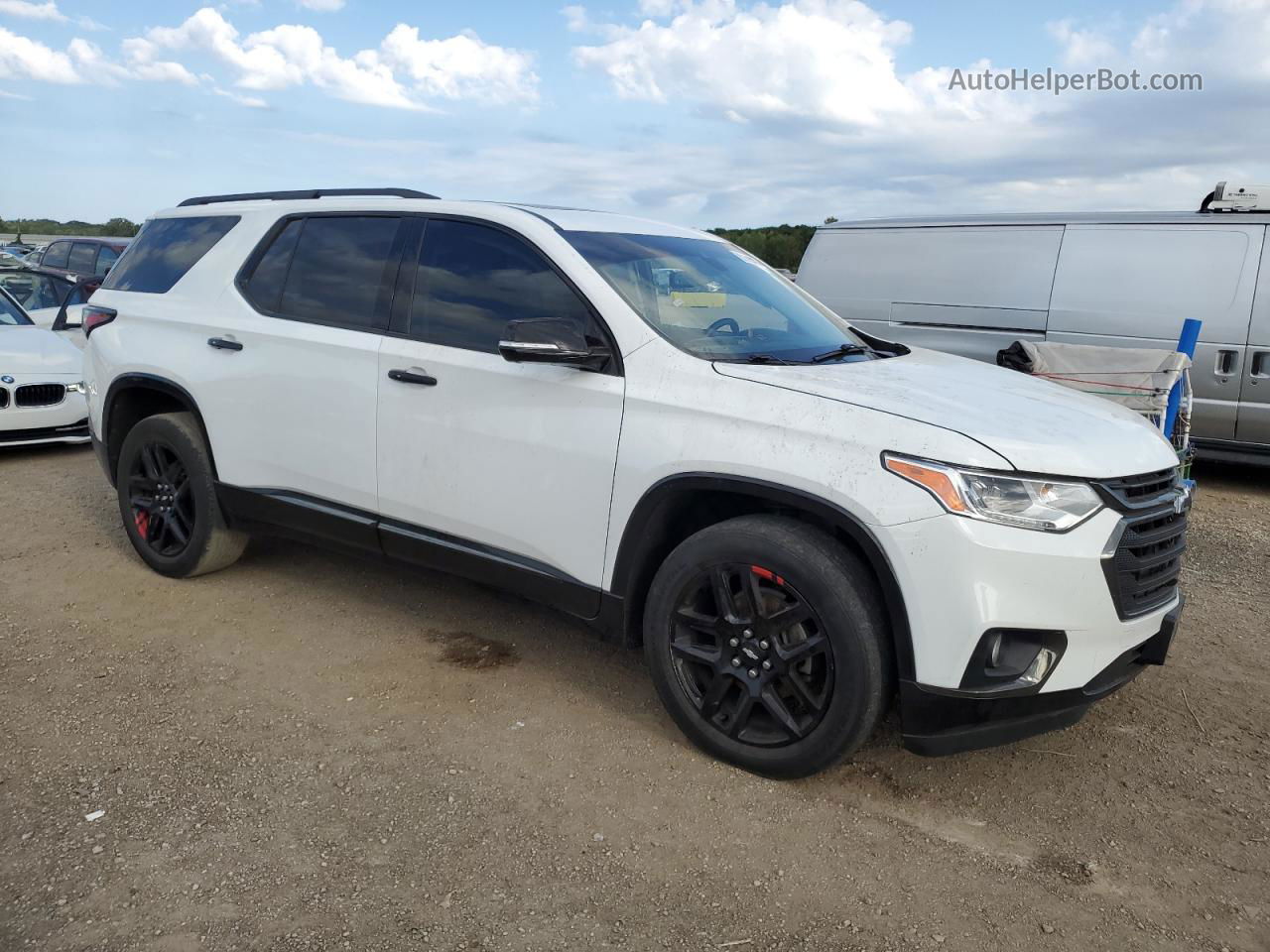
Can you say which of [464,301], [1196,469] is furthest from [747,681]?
[1196,469]

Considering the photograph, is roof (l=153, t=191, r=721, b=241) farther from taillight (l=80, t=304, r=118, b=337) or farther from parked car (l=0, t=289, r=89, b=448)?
parked car (l=0, t=289, r=89, b=448)

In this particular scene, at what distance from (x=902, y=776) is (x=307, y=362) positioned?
285cm

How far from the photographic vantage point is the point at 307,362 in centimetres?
430

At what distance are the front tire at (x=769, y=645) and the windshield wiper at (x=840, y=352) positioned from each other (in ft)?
2.71

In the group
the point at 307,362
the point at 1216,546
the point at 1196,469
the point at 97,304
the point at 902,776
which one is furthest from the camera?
the point at 1196,469

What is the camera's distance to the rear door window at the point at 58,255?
15.9 metres

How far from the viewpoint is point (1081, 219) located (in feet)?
26.1

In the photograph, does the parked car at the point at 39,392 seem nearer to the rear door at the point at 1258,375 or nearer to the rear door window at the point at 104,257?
the rear door window at the point at 104,257

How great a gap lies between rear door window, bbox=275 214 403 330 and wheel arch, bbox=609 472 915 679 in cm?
148

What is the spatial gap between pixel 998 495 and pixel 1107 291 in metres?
5.75

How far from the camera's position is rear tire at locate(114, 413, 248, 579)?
4.83 metres

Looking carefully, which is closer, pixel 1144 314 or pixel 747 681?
pixel 747 681

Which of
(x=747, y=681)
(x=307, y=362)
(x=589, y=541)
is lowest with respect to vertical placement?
(x=747, y=681)

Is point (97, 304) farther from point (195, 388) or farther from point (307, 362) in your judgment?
point (307, 362)
